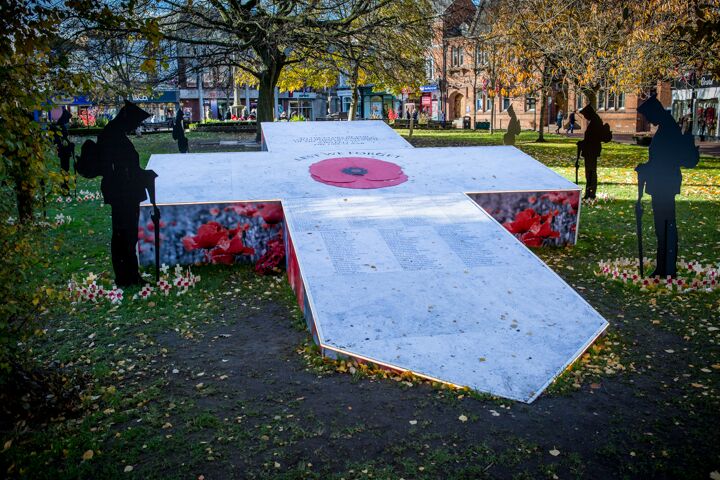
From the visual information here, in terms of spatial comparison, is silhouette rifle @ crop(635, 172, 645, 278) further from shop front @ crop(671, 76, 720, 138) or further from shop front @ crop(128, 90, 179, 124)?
shop front @ crop(128, 90, 179, 124)

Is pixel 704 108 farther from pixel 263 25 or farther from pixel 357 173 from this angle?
pixel 357 173

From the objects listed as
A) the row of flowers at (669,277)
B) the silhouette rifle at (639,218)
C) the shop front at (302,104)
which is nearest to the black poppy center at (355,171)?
the row of flowers at (669,277)

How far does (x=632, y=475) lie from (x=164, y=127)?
41896 mm

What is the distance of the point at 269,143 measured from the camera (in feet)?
41.3

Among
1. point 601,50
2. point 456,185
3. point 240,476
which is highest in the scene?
point 601,50

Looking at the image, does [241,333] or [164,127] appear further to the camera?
[164,127]

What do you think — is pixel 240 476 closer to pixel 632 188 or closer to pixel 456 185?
pixel 456 185

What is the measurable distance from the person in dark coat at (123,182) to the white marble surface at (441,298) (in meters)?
2.04

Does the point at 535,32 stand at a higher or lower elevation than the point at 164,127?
higher

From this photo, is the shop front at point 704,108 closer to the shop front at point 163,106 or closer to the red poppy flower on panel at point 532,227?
the red poppy flower on panel at point 532,227

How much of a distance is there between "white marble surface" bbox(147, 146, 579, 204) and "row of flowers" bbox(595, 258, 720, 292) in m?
1.60

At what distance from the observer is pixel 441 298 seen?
6.55 m

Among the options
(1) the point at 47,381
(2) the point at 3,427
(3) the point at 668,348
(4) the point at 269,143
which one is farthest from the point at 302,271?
(4) the point at 269,143

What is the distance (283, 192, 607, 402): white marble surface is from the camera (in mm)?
5562
